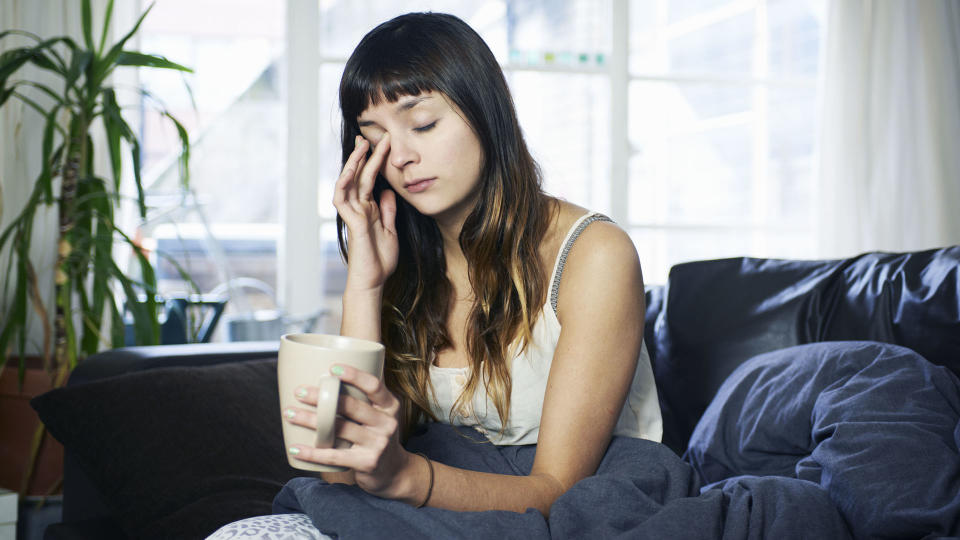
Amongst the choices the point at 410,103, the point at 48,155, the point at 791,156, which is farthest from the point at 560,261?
the point at 791,156

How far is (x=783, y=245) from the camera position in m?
3.78

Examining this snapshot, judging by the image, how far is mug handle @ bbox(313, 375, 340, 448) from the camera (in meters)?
0.65

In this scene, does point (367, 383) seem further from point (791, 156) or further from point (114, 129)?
point (791, 156)

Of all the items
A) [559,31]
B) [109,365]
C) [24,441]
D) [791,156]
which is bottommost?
[24,441]

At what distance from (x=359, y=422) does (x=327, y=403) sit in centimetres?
7

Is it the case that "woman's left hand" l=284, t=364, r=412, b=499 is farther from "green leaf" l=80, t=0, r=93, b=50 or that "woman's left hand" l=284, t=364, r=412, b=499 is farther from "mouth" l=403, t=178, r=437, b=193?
"green leaf" l=80, t=0, r=93, b=50

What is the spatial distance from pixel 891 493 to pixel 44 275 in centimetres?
264

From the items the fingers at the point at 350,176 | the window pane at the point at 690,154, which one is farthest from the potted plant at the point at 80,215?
the window pane at the point at 690,154

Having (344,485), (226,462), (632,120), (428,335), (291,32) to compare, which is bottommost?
(226,462)

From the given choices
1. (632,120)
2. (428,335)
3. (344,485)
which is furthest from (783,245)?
(344,485)

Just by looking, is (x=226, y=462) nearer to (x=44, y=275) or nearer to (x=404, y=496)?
(x=404, y=496)

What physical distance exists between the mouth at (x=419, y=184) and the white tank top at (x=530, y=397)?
0.70 ft

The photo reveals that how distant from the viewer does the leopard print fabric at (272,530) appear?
87 cm

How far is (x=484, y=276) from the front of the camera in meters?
1.23
